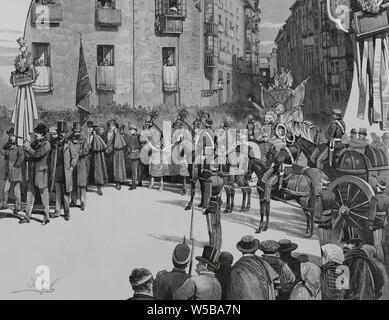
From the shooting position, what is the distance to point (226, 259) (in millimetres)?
6559

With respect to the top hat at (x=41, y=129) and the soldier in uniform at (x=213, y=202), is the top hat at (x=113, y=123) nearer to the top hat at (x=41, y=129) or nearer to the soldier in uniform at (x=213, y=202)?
the top hat at (x=41, y=129)

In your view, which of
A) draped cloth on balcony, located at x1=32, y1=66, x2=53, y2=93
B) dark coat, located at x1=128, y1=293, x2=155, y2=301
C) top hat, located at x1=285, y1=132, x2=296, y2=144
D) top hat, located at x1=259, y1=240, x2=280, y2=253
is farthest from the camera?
top hat, located at x1=285, y1=132, x2=296, y2=144

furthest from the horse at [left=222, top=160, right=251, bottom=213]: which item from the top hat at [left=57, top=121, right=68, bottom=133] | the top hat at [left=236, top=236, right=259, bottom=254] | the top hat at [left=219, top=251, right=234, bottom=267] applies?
the top hat at [left=57, top=121, right=68, bottom=133]

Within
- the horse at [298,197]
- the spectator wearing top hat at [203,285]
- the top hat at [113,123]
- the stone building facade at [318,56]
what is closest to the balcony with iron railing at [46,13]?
the top hat at [113,123]

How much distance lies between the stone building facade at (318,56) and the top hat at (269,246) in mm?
1478

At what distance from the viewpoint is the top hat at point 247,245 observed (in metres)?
6.52

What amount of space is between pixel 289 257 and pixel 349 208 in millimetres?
859

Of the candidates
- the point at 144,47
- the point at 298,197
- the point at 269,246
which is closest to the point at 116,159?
the point at 144,47

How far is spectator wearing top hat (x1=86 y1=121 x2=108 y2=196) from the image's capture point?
268 inches

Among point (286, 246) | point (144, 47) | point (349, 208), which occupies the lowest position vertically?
point (286, 246)

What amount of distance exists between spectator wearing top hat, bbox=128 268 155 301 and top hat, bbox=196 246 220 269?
57 cm

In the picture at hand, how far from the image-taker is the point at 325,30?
22.7 feet

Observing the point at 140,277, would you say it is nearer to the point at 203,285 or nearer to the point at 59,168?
the point at 203,285

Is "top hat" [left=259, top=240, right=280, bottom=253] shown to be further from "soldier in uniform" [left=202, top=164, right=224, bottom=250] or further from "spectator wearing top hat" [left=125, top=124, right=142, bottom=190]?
"spectator wearing top hat" [left=125, top=124, right=142, bottom=190]
